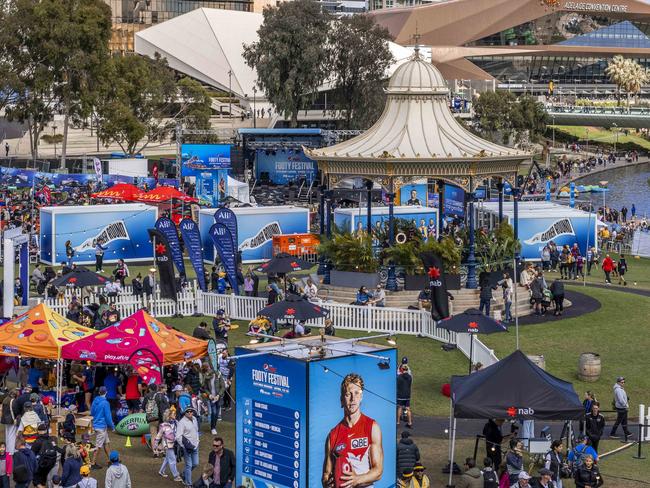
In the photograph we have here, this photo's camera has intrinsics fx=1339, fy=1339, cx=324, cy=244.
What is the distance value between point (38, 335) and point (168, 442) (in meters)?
5.38

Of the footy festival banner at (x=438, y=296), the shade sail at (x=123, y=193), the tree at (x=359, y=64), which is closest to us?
the footy festival banner at (x=438, y=296)

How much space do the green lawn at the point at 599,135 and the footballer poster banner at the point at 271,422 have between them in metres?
129

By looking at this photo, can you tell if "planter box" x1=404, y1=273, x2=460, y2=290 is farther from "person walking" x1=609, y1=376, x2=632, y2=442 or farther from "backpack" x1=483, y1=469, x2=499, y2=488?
"backpack" x1=483, y1=469, x2=499, y2=488

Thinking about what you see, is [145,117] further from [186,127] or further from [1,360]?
[1,360]

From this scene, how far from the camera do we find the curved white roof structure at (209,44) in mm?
122812

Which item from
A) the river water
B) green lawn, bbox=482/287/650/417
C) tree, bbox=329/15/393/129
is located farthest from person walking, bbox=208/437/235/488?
tree, bbox=329/15/393/129

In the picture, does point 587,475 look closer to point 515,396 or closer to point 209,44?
point 515,396

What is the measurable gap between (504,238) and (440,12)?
455 ft

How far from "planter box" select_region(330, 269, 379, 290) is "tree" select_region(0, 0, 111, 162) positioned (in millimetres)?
44885

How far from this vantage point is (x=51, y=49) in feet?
255

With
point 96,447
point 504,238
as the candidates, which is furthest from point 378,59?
point 96,447

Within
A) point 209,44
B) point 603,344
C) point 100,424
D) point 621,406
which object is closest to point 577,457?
point 621,406

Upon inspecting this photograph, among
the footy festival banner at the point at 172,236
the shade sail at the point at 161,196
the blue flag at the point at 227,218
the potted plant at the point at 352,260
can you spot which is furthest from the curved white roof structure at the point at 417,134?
the shade sail at the point at 161,196

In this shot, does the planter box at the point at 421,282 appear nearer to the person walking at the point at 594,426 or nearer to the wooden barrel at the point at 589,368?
the wooden barrel at the point at 589,368
